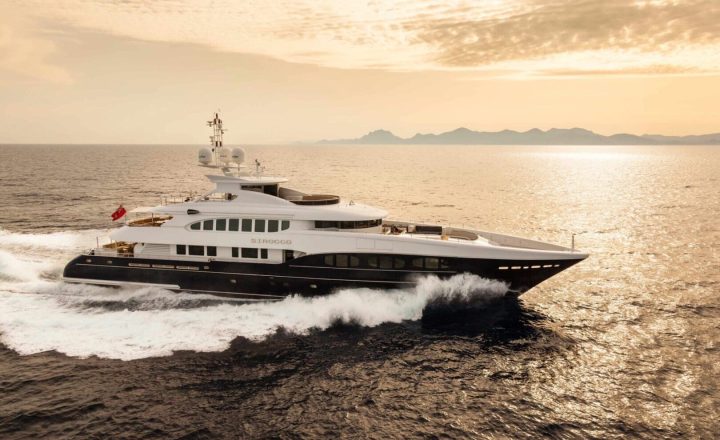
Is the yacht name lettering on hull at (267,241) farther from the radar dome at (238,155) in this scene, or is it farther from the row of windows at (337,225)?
the radar dome at (238,155)

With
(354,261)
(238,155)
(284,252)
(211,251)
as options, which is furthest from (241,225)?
(354,261)

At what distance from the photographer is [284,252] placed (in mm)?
23984

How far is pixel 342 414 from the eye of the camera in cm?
1500

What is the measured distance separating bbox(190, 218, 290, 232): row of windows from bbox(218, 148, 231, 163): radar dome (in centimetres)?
465

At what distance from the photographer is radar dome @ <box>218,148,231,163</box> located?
26922 mm

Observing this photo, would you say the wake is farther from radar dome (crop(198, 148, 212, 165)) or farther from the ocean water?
radar dome (crop(198, 148, 212, 165))

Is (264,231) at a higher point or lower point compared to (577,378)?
higher

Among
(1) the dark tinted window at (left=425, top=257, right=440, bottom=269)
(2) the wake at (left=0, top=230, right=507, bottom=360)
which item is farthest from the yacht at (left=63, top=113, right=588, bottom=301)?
(2) the wake at (left=0, top=230, right=507, bottom=360)

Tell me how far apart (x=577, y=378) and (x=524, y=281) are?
7.00 metres

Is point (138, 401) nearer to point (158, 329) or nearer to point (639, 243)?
point (158, 329)

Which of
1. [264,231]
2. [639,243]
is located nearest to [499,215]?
[639,243]

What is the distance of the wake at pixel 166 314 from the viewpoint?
19531 mm

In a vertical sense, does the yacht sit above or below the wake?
above

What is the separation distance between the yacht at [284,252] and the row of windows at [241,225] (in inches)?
2.3
